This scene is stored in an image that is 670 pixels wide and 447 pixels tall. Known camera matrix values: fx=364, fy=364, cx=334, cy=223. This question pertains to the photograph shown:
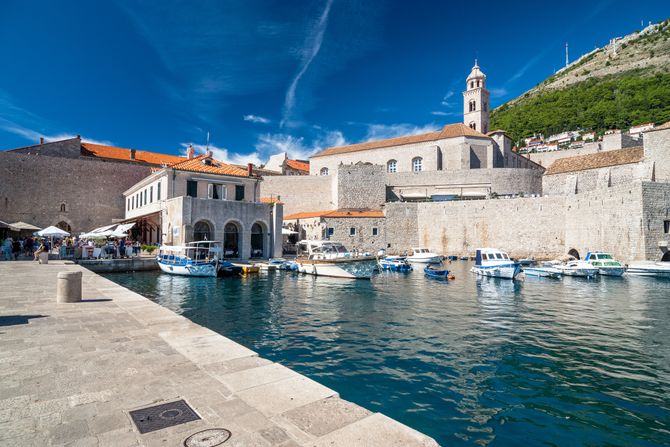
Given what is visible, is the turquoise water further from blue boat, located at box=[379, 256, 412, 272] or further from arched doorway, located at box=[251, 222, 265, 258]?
arched doorway, located at box=[251, 222, 265, 258]

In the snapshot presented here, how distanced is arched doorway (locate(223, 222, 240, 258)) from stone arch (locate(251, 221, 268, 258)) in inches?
49.7

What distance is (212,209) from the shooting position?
2336cm

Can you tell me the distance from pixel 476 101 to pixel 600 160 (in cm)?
2262

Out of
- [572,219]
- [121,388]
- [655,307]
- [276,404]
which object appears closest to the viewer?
[276,404]

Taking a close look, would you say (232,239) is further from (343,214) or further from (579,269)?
(579,269)

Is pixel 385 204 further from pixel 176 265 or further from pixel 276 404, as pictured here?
pixel 276 404

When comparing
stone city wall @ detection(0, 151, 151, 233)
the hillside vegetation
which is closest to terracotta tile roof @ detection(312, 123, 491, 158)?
stone city wall @ detection(0, 151, 151, 233)

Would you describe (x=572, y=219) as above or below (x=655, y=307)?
above

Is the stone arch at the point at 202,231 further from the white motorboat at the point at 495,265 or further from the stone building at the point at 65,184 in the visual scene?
the white motorboat at the point at 495,265

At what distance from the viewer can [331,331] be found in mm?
9273

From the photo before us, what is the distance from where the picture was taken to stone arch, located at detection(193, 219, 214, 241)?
24062mm

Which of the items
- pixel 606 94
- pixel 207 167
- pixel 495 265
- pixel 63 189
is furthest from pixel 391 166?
pixel 606 94

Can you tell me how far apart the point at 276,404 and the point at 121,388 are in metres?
A: 1.58

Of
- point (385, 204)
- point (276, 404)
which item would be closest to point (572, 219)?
point (385, 204)
